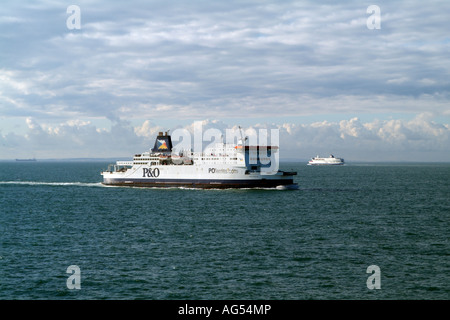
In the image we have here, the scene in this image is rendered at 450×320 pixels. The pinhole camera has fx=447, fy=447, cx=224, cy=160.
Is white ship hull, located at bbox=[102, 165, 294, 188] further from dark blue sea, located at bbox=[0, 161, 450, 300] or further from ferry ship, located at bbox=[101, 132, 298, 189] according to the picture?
dark blue sea, located at bbox=[0, 161, 450, 300]

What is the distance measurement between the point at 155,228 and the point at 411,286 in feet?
78.7

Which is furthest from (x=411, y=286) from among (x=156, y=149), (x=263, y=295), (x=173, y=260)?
(x=156, y=149)

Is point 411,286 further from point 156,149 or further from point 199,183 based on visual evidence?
point 156,149

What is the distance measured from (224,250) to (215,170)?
43.8 meters

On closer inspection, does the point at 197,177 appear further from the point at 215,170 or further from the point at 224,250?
the point at 224,250

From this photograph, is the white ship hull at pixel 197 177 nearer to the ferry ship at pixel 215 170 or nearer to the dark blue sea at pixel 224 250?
the ferry ship at pixel 215 170

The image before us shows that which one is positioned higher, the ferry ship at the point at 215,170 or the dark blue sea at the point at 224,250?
the ferry ship at the point at 215,170

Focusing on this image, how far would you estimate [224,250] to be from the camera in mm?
32594

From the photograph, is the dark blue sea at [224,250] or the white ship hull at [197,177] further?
the white ship hull at [197,177]

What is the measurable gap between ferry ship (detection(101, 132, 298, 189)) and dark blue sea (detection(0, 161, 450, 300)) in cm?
1532

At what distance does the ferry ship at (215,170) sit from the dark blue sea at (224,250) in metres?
15.3

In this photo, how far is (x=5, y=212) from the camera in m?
52.9

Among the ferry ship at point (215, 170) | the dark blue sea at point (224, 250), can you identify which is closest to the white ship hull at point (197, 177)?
the ferry ship at point (215, 170)

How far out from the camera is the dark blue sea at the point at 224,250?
24250mm
